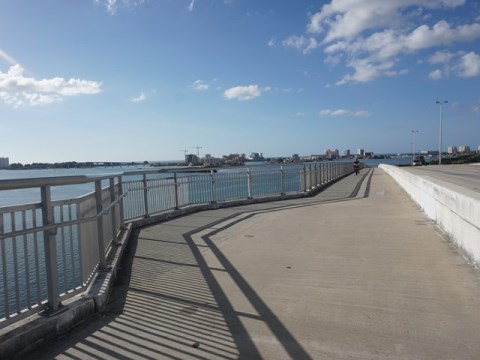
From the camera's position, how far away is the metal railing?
4.00 meters

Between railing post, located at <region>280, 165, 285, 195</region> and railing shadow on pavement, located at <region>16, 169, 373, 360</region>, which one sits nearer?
railing shadow on pavement, located at <region>16, 169, 373, 360</region>

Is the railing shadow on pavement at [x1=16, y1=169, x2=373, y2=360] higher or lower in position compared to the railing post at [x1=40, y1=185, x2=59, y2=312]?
lower

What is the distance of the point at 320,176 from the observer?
72.8 ft

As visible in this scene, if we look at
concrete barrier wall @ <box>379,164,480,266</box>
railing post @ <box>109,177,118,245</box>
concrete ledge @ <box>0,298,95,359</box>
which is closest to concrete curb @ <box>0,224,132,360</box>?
concrete ledge @ <box>0,298,95,359</box>

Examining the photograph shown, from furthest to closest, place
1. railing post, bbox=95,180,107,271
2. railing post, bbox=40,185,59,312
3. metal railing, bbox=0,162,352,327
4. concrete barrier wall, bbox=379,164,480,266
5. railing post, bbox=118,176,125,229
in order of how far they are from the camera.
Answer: railing post, bbox=118,176,125,229 < concrete barrier wall, bbox=379,164,480,266 < railing post, bbox=95,180,107,271 < railing post, bbox=40,185,59,312 < metal railing, bbox=0,162,352,327

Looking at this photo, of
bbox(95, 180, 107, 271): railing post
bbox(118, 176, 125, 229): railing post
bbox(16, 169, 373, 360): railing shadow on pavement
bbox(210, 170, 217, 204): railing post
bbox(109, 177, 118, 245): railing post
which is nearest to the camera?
bbox(16, 169, 373, 360): railing shadow on pavement

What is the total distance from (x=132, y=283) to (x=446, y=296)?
388cm

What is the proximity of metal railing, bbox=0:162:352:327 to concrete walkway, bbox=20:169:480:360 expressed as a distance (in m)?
0.58

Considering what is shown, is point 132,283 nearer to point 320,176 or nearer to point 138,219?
point 138,219

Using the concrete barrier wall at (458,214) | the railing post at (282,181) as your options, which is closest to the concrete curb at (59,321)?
the concrete barrier wall at (458,214)

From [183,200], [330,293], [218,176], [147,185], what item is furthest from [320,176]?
[330,293]

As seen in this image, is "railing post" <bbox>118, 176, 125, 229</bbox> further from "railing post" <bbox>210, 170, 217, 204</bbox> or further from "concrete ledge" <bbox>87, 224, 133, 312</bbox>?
"railing post" <bbox>210, 170, 217, 204</bbox>

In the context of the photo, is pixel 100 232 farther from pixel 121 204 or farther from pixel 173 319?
pixel 121 204

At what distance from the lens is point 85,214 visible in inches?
207
